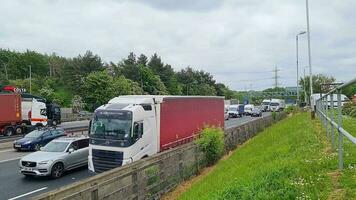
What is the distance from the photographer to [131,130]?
16.4 meters

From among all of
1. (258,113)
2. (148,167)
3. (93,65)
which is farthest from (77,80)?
(148,167)

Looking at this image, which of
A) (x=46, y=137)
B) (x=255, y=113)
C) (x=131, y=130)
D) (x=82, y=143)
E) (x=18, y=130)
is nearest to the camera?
(x=131, y=130)

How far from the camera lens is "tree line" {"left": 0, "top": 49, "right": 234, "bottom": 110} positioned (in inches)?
2830

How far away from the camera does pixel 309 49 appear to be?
133ft

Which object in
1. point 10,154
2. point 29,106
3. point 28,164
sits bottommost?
point 10,154

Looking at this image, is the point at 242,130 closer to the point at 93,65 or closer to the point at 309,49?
the point at 309,49

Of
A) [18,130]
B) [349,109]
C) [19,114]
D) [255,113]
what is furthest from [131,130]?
[255,113]

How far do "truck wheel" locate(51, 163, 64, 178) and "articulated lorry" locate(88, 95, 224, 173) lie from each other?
158cm

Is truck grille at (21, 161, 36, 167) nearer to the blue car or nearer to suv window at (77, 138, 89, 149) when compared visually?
suv window at (77, 138, 89, 149)

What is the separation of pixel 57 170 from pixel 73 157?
1080 mm

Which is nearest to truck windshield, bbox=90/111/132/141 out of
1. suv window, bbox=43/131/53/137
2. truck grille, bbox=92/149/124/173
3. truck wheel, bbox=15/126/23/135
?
truck grille, bbox=92/149/124/173

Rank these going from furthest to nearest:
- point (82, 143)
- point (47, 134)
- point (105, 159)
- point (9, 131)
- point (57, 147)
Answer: point (9, 131), point (47, 134), point (82, 143), point (57, 147), point (105, 159)

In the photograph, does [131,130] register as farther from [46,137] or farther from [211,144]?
[46,137]

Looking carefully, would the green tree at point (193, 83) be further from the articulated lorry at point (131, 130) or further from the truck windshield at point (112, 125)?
the truck windshield at point (112, 125)
